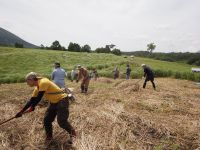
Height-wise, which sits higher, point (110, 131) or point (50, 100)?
point (50, 100)

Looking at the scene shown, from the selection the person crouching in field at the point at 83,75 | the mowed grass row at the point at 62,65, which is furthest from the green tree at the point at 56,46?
the person crouching in field at the point at 83,75

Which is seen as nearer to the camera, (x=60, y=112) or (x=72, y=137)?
(x=60, y=112)

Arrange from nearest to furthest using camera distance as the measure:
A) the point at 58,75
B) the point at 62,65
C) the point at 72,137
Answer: the point at 72,137 < the point at 58,75 < the point at 62,65

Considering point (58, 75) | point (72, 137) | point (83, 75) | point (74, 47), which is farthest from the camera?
point (74, 47)

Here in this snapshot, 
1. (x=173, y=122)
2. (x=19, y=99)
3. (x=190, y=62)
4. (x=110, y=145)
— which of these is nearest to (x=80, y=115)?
(x=110, y=145)

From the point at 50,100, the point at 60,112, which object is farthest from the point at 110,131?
the point at 50,100

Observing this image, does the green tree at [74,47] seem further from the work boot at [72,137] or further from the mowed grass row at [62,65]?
the work boot at [72,137]

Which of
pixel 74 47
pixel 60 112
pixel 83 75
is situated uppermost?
pixel 60 112

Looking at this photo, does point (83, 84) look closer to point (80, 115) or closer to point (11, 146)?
point (80, 115)

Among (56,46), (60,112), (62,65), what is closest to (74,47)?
(56,46)

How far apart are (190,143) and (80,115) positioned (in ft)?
10.7

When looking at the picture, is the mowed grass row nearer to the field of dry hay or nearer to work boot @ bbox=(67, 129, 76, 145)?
the field of dry hay

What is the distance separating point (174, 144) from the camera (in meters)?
6.32

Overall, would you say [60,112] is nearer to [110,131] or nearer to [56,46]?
[110,131]
